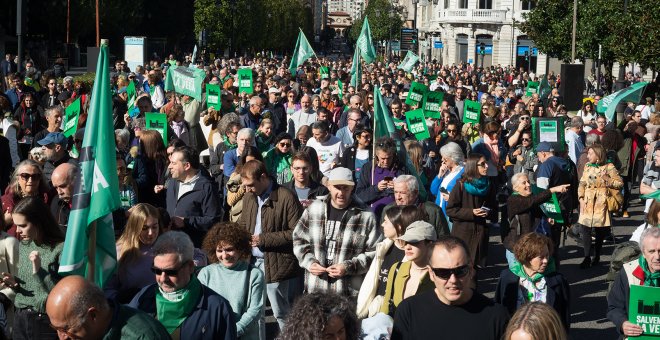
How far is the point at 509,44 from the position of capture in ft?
290

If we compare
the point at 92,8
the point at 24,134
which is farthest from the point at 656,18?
the point at 92,8

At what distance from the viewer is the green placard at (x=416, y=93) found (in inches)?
734

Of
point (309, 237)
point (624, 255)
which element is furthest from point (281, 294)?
point (624, 255)

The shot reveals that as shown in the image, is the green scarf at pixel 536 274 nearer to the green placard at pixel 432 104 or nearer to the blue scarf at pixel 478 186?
the blue scarf at pixel 478 186

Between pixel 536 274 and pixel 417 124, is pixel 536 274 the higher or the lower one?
the lower one

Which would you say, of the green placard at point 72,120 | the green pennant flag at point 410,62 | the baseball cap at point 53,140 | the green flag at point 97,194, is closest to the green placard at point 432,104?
the green placard at point 72,120

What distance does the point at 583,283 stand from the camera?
11414 mm

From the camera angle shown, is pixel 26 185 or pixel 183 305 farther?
pixel 26 185

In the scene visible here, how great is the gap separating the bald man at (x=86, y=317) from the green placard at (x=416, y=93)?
14287mm

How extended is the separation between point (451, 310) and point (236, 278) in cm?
165

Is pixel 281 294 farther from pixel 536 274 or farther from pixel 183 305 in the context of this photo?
pixel 183 305

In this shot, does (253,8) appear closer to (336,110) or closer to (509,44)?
(509,44)

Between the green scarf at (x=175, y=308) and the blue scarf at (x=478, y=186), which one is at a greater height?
the blue scarf at (x=478, y=186)

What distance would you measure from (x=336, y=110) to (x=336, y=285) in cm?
1154
